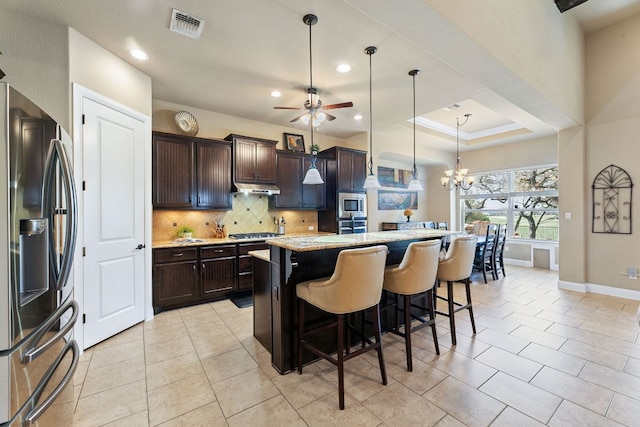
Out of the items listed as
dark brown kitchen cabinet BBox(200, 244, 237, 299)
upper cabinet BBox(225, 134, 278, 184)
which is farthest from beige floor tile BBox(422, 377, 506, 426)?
upper cabinet BBox(225, 134, 278, 184)

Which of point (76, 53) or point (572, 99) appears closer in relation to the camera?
point (76, 53)

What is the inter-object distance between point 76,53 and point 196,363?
3.06m

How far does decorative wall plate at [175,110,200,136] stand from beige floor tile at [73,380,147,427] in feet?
11.1

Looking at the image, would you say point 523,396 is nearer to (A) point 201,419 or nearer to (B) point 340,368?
(B) point 340,368

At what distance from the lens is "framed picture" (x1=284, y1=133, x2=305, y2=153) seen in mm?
5344

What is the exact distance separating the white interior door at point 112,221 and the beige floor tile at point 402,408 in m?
2.74

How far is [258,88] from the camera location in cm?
375

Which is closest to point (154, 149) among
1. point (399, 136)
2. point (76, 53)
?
point (76, 53)

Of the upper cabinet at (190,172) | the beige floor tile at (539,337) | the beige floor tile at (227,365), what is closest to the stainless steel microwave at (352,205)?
the upper cabinet at (190,172)

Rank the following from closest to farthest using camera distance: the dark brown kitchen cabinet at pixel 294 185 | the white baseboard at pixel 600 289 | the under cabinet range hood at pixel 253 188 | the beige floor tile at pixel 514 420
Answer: the beige floor tile at pixel 514 420, the white baseboard at pixel 600 289, the under cabinet range hood at pixel 253 188, the dark brown kitchen cabinet at pixel 294 185

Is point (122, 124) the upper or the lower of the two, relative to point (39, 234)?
upper

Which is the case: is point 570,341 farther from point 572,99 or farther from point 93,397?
point 93,397

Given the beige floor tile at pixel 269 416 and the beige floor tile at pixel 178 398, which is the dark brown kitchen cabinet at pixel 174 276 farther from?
the beige floor tile at pixel 269 416

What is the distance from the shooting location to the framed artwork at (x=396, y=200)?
737 centimetres
